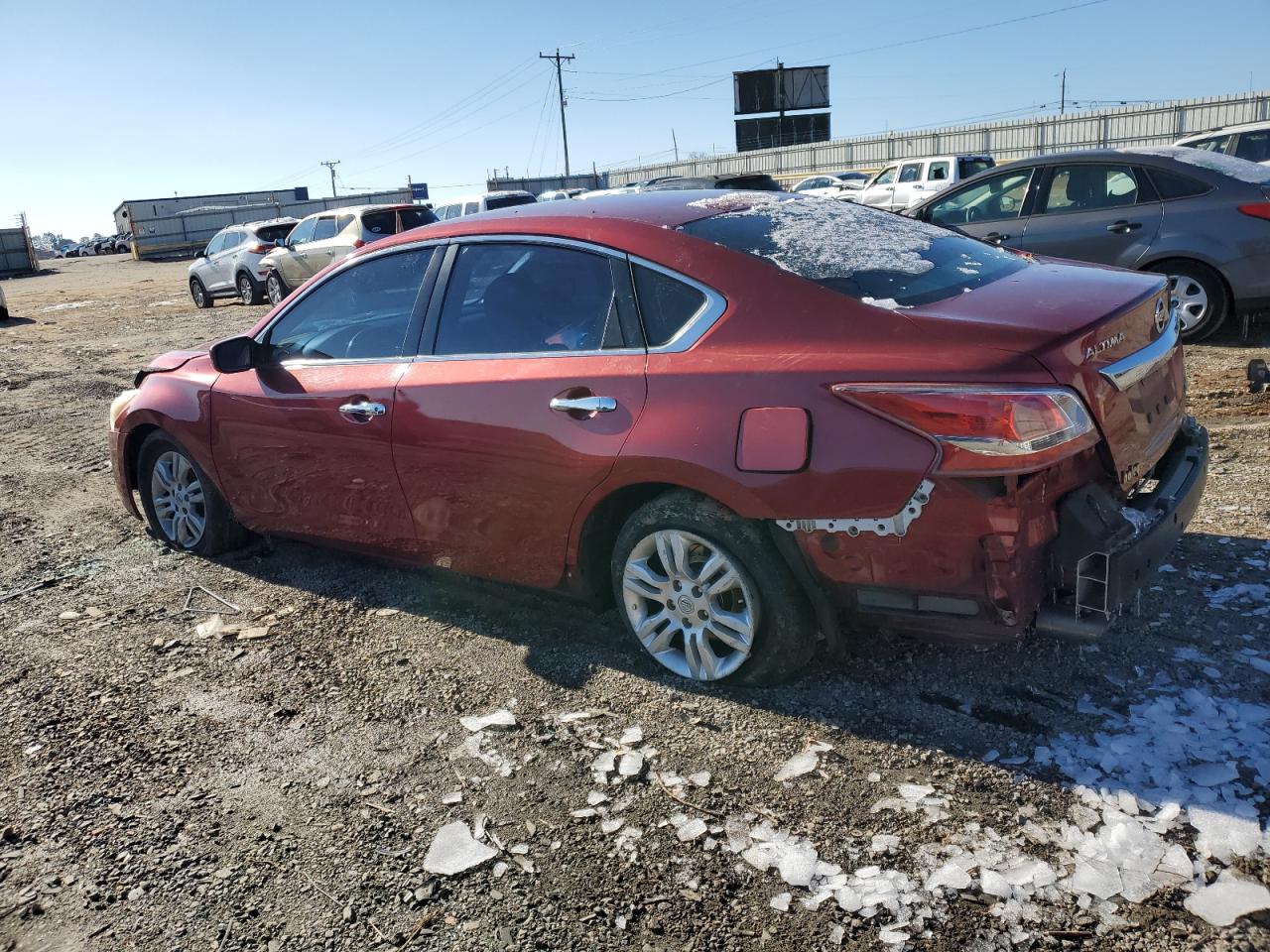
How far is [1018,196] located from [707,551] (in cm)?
688

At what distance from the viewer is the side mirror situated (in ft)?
15.0

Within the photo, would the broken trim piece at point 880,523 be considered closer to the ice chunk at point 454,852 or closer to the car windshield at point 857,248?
the car windshield at point 857,248

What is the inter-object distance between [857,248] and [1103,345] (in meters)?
0.91

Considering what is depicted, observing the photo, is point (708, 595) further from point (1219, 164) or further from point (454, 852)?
point (1219, 164)

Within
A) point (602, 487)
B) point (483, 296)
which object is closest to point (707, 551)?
point (602, 487)

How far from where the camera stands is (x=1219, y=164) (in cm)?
795

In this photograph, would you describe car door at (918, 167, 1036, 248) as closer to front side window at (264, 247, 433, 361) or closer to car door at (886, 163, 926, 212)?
front side window at (264, 247, 433, 361)

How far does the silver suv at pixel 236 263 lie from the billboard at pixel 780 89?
159 ft

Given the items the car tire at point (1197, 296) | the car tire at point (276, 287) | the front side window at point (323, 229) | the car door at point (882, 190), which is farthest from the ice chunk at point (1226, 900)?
the car door at point (882, 190)

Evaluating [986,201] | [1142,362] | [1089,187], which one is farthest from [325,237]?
[1142,362]

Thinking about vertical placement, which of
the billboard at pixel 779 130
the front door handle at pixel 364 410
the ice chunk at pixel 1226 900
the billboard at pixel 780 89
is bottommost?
the ice chunk at pixel 1226 900

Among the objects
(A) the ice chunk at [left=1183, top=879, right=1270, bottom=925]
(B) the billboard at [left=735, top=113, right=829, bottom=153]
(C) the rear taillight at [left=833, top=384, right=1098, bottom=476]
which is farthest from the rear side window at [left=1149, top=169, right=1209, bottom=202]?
(B) the billboard at [left=735, top=113, right=829, bottom=153]

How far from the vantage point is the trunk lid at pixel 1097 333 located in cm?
292

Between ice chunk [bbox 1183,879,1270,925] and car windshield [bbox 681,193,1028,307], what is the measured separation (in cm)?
175
